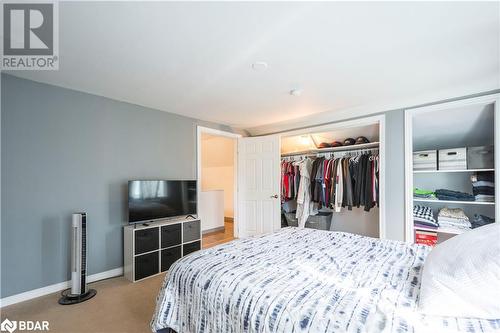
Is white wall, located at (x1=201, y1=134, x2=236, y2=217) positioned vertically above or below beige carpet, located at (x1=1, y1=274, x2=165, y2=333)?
above

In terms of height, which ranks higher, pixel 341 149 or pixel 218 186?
pixel 341 149

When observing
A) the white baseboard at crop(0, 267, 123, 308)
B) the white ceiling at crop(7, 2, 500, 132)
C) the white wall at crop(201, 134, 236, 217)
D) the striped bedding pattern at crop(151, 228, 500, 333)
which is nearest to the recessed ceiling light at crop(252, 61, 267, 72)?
the white ceiling at crop(7, 2, 500, 132)

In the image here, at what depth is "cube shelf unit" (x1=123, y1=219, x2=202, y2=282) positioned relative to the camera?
2.80 meters

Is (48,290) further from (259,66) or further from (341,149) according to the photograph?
(341,149)

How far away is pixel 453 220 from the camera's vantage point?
2799 millimetres

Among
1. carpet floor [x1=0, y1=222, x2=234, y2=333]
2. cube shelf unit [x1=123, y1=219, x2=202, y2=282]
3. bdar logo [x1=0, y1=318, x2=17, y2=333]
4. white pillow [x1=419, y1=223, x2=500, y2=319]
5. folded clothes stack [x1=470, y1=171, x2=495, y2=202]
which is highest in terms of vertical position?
folded clothes stack [x1=470, y1=171, x2=495, y2=202]

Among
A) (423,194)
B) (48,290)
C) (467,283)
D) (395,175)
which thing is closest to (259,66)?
(467,283)

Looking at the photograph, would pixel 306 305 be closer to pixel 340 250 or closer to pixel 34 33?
pixel 340 250

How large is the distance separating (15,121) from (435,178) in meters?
4.90

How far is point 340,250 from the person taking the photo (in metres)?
1.80

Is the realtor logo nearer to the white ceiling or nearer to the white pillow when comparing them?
the white ceiling

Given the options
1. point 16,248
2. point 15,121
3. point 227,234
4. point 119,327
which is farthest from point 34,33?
point 227,234

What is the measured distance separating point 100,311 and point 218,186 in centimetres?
451

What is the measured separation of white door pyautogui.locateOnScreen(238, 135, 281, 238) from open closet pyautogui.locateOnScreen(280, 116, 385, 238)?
0.24 m
